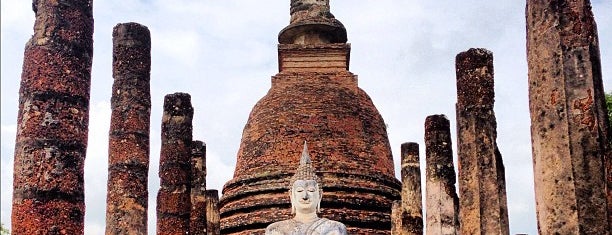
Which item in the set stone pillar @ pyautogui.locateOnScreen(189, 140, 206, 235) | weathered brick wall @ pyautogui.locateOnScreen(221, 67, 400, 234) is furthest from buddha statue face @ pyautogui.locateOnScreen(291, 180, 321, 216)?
weathered brick wall @ pyautogui.locateOnScreen(221, 67, 400, 234)

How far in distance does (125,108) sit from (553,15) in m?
6.91

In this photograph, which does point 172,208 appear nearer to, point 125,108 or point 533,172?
point 125,108

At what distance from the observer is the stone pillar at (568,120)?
16.6 feet

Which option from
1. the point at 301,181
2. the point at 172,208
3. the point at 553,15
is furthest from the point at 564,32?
the point at 172,208

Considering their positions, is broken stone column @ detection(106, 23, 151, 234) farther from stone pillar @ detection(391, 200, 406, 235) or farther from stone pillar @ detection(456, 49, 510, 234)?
stone pillar @ detection(456, 49, 510, 234)

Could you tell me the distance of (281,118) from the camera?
16.2m

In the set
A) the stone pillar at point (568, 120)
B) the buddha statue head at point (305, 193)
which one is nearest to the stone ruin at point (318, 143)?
the stone pillar at point (568, 120)

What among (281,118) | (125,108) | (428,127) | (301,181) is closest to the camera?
(301,181)

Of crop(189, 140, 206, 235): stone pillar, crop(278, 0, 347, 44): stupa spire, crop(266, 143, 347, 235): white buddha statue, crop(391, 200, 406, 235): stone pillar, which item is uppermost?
crop(278, 0, 347, 44): stupa spire

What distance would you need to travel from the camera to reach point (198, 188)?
14414 mm

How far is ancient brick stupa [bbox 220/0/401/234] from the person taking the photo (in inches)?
590

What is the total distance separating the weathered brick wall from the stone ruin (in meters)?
0.03

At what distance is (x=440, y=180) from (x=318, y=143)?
428 cm

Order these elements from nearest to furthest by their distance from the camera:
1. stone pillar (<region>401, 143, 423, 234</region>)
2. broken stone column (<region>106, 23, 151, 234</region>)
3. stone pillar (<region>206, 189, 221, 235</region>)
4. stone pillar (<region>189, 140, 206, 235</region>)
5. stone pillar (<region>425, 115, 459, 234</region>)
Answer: broken stone column (<region>106, 23, 151, 234</region>), stone pillar (<region>425, 115, 459, 234</region>), stone pillar (<region>401, 143, 423, 234</region>), stone pillar (<region>189, 140, 206, 235</region>), stone pillar (<region>206, 189, 221, 235</region>)
